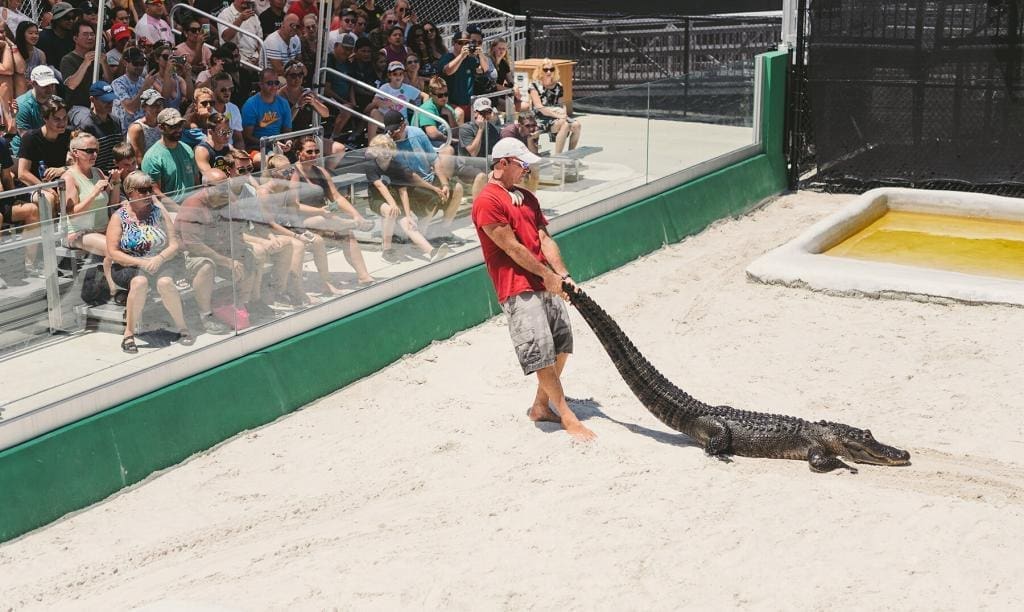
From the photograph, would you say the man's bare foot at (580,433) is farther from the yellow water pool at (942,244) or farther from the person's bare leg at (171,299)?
the yellow water pool at (942,244)

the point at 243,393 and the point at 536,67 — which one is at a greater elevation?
the point at 536,67

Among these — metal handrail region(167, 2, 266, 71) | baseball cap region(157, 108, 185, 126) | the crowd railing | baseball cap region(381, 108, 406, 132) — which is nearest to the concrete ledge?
the crowd railing

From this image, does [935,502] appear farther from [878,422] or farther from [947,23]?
[947,23]

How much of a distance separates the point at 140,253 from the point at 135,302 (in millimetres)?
282

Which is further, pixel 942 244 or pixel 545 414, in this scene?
pixel 942 244

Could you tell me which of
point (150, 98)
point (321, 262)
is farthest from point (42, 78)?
point (321, 262)

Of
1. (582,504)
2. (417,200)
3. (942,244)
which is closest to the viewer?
(582,504)

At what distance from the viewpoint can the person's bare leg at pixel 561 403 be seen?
291 inches

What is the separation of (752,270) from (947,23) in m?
4.78

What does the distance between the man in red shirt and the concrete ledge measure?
378 centimetres

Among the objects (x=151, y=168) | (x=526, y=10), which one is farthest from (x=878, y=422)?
(x=526, y=10)

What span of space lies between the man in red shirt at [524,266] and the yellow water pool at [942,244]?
511cm

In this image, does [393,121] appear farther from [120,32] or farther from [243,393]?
[243,393]

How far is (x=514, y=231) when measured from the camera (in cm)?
721
